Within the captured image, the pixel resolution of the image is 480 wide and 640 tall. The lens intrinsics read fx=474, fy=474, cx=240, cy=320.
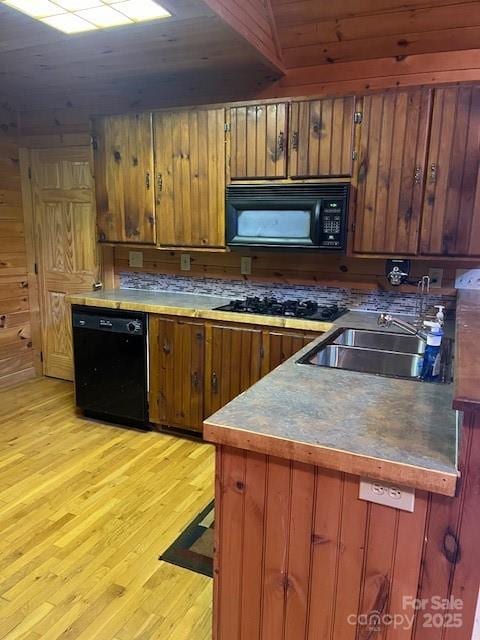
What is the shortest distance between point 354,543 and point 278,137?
236 centimetres

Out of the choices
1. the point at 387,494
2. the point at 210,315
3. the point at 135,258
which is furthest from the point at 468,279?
the point at 135,258

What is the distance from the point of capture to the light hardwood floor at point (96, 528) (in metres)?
1.78

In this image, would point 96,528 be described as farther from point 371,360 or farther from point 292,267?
point 292,267

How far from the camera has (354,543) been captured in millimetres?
1200

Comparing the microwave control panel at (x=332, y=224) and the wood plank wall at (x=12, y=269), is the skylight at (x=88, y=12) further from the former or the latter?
the wood plank wall at (x=12, y=269)

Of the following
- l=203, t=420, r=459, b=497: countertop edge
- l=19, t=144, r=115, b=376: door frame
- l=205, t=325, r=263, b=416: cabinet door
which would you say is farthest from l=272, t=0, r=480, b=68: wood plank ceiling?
l=203, t=420, r=459, b=497: countertop edge

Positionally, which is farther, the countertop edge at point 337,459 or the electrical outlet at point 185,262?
the electrical outlet at point 185,262

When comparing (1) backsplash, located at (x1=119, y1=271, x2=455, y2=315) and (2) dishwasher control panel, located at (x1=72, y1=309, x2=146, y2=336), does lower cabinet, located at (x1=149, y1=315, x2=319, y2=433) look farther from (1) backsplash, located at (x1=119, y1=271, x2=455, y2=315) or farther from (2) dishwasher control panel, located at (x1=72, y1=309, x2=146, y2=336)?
(1) backsplash, located at (x1=119, y1=271, x2=455, y2=315)

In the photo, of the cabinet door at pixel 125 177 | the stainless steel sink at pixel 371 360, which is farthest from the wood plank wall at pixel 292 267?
the stainless steel sink at pixel 371 360

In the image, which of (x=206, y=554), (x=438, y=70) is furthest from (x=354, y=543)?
(x=438, y=70)

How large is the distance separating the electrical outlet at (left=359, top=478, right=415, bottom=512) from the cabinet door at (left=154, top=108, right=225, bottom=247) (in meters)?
2.23

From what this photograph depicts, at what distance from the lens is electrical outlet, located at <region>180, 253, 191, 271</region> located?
12.0 ft

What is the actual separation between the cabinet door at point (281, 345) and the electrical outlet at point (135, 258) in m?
1.50

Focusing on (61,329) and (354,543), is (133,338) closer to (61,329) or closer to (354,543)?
(61,329)
